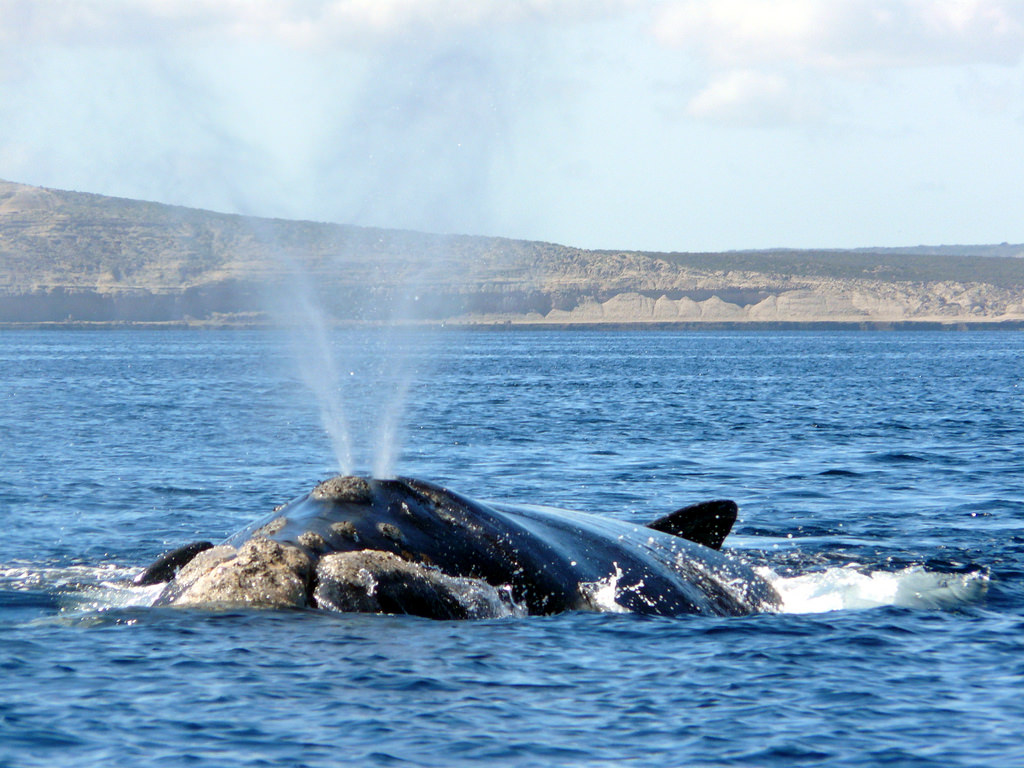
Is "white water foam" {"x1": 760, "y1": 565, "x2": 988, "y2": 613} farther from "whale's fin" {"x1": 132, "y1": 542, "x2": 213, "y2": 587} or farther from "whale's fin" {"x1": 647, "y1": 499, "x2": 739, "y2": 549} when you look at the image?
"whale's fin" {"x1": 132, "y1": 542, "x2": 213, "y2": 587}

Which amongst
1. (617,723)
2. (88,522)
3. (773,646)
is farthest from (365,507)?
(88,522)

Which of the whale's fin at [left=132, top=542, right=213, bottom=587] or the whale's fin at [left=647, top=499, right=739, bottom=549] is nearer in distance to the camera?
the whale's fin at [left=132, top=542, right=213, bottom=587]

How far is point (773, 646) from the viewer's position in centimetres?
1050

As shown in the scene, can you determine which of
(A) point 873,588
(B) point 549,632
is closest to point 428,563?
(B) point 549,632

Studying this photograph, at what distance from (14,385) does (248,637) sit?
55315 millimetres

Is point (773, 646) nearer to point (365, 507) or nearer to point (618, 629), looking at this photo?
point (618, 629)

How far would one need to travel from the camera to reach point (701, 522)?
12.6 m

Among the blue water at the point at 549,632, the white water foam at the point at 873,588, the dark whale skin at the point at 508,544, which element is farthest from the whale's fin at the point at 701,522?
the blue water at the point at 549,632

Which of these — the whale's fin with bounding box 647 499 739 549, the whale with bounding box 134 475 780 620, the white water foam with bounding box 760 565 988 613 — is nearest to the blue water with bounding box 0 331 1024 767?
the white water foam with bounding box 760 565 988 613

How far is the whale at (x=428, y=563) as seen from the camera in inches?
365

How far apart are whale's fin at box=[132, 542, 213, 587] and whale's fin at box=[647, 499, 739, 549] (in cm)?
424

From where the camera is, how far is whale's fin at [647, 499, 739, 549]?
12.5m

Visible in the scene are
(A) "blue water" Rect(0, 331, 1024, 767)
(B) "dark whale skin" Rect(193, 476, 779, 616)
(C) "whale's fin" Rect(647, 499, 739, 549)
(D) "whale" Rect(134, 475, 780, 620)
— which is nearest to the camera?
(A) "blue water" Rect(0, 331, 1024, 767)

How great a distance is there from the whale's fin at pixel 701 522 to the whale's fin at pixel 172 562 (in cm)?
424
